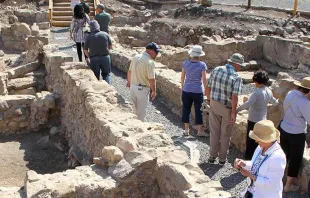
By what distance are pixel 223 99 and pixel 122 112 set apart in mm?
1665

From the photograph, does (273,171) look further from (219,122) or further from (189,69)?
(189,69)

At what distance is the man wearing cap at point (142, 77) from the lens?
7.89 meters

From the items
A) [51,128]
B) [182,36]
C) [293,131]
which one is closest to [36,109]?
[51,128]

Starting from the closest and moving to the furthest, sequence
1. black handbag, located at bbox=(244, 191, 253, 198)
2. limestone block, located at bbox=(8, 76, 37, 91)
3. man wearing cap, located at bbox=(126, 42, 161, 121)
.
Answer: black handbag, located at bbox=(244, 191, 253, 198) → man wearing cap, located at bbox=(126, 42, 161, 121) → limestone block, located at bbox=(8, 76, 37, 91)

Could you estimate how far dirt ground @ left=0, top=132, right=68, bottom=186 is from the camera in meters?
8.29

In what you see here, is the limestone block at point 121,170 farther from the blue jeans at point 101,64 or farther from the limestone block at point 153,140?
the blue jeans at point 101,64

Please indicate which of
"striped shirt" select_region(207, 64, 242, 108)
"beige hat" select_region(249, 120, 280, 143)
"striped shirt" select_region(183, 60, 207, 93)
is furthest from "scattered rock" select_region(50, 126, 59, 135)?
"beige hat" select_region(249, 120, 280, 143)

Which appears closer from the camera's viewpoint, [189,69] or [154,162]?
[154,162]

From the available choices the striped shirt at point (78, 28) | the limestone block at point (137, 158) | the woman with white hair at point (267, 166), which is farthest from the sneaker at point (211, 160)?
the striped shirt at point (78, 28)

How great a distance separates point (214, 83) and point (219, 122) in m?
0.67

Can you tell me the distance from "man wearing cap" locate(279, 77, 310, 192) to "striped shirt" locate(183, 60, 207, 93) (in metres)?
1.90

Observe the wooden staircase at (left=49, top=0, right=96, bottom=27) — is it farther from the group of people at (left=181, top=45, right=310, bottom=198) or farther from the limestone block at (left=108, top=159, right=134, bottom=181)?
the limestone block at (left=108, top=159, right=134, bottom=181)

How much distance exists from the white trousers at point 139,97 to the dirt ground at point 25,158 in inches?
71.2

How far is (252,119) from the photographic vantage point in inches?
281
